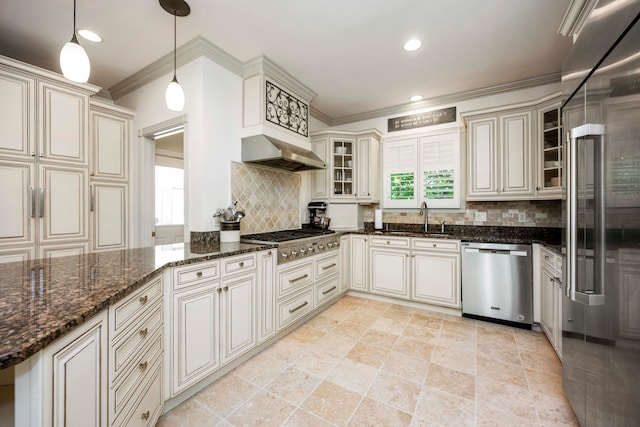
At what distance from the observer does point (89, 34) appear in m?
2.18

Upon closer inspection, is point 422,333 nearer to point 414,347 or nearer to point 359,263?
point 414,347

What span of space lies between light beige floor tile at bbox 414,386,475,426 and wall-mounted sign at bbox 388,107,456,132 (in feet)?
10.4

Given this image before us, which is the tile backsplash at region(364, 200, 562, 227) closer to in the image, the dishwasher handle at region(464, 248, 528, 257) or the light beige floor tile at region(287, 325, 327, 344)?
the dishwasher handle at region(464, 248, 528, 257)

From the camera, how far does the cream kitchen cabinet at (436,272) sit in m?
2.94

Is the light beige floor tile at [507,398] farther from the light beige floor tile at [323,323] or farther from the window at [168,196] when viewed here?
the window at [168,196]

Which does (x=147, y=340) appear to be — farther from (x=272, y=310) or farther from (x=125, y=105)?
(x=125, y=105)

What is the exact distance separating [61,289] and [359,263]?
A: 2993 mm

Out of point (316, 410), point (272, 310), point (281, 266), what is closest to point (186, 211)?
point (281, 266)

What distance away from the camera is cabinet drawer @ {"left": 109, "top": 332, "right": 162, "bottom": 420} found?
39.2 inches

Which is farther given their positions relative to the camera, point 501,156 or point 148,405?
point 501,156

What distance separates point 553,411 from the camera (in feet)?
5.05

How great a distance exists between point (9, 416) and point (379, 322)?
2631mm

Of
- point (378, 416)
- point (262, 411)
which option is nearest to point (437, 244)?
point (378, 416)

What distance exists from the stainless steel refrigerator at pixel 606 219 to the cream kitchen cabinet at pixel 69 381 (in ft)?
5.93
